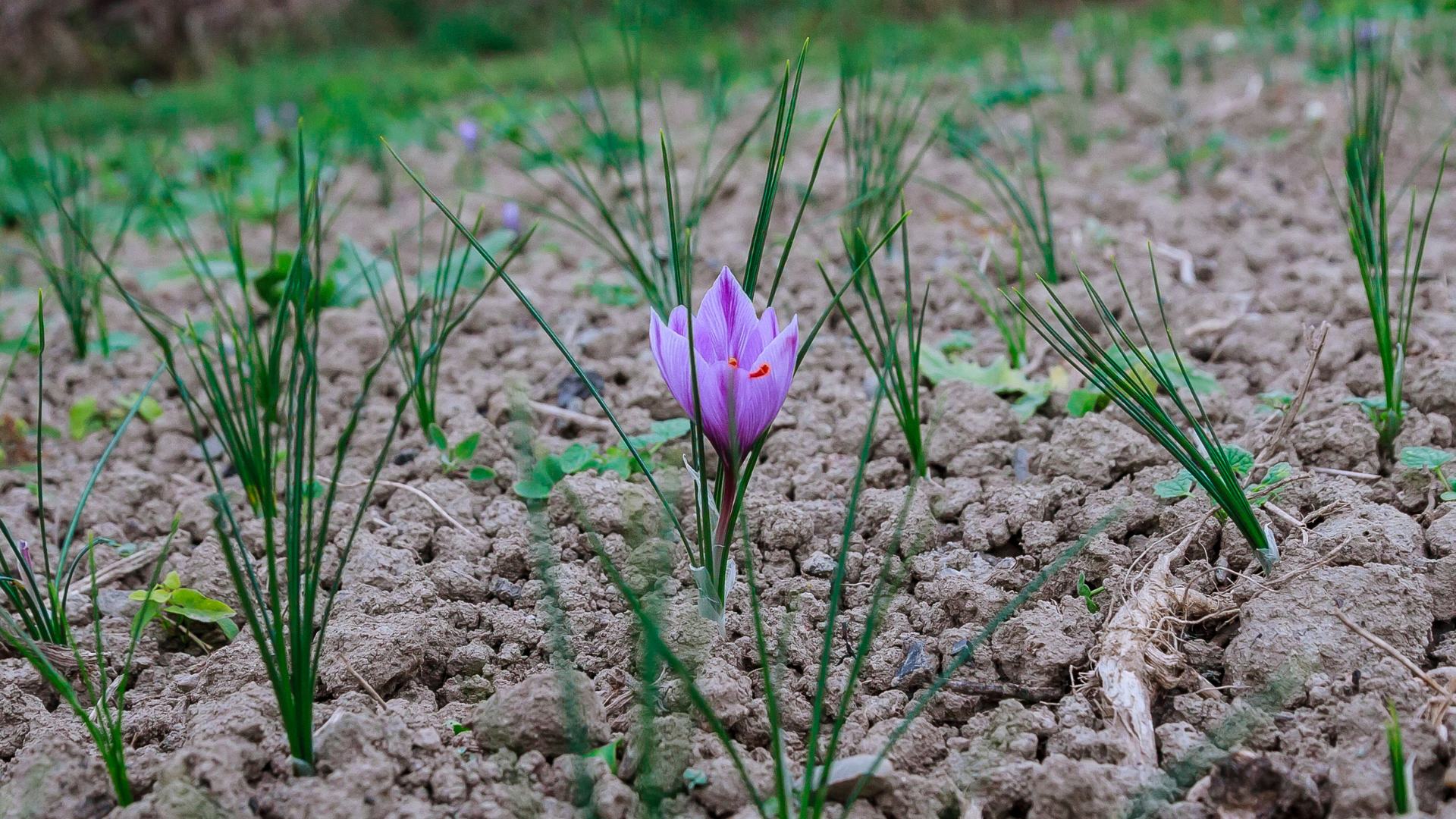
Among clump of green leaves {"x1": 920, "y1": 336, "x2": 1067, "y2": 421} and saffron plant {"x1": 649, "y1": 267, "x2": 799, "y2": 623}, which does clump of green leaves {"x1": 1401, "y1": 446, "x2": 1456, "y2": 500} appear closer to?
clump of green leaves {"x1": 920, "y1": 336, "x2": 1067, "y2": 421}

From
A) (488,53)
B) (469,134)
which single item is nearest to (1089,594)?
(469,134)

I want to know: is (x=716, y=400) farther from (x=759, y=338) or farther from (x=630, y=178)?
(x=630, y=178)

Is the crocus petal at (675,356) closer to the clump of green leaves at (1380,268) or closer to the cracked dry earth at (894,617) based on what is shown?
the cracked dry earth at (894,617)

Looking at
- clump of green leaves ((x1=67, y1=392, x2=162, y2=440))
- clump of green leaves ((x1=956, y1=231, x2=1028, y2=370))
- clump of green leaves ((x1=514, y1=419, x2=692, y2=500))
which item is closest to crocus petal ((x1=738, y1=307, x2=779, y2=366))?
clump of green leaves ((x1=514, y1=419, x2=692, y2=500))

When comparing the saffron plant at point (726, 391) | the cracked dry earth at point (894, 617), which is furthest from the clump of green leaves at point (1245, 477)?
the saffron plant at point (726, 391)

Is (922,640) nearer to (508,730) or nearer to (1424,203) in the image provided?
(508,730)

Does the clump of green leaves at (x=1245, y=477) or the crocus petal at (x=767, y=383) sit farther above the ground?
the crocus petal at (x=767, y=383)

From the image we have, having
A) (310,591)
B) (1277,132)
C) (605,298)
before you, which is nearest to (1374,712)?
(310,591)
